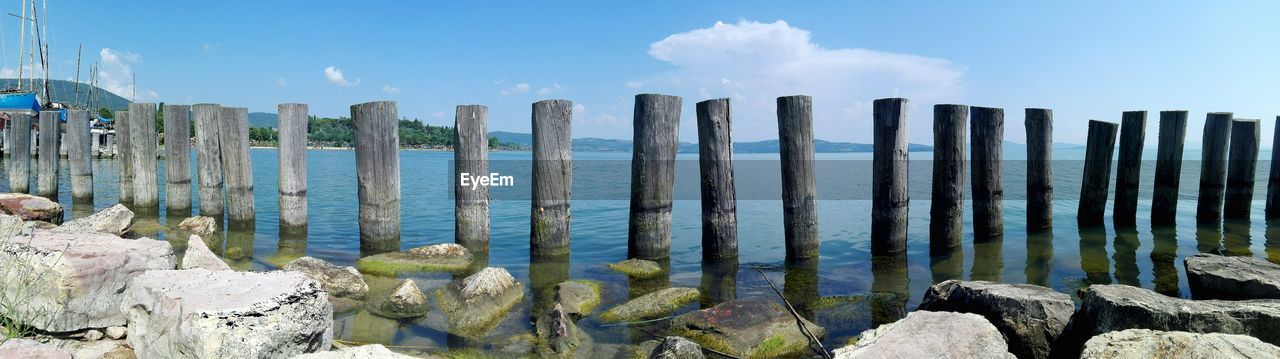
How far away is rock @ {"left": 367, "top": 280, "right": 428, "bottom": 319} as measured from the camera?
20.6ft

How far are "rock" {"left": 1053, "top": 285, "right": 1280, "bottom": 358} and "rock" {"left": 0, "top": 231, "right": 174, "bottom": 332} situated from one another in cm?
687

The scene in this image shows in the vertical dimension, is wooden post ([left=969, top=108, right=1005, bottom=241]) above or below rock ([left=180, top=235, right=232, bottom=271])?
above

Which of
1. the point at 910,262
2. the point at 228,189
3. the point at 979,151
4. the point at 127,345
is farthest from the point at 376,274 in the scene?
the point at 979,151

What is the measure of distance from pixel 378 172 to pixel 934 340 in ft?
23.8

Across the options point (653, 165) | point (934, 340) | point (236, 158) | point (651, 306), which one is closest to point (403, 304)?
point (651, 306)

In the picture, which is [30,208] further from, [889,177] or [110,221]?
[889,177]

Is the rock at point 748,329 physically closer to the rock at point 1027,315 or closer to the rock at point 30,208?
the rock at point 1027,315

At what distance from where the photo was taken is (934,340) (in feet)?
13.6

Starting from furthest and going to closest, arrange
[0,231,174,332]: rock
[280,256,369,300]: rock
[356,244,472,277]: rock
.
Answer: [356,244,472,277]: rock < [280,256,369,300]: rock < [0,231,174,332]: rock

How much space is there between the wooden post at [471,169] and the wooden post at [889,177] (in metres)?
5.05

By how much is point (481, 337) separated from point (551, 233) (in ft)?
9.53

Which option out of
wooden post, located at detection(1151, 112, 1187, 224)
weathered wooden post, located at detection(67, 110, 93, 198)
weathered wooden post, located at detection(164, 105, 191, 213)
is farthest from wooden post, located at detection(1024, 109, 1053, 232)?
weathered wooden post, located at detection(67, 110, 93, 198)

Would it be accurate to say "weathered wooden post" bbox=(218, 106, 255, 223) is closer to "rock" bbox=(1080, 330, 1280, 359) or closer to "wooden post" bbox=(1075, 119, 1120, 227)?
"rock" bbox=(1080, 330, 1280, 359)

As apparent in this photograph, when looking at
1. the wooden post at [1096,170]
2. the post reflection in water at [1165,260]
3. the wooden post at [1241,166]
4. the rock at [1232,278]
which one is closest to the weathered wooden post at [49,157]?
the rock at [1232,278]
